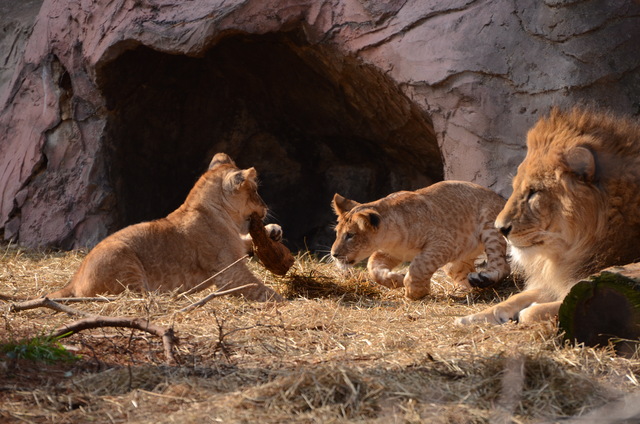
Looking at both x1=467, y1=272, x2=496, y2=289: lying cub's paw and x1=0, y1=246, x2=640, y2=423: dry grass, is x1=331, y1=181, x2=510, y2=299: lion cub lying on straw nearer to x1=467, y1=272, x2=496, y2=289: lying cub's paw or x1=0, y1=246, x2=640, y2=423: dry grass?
x1=467, y1=272, x2=496, y2=289: lying cub's paw

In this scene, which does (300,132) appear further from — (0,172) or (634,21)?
(634,21)

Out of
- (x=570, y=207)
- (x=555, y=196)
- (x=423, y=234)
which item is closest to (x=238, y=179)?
(x=423, y=234)

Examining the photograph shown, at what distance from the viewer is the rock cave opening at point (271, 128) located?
30.4 ft

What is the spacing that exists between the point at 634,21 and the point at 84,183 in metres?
5.89

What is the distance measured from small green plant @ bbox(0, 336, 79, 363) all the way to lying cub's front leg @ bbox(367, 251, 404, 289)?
3.61 meters

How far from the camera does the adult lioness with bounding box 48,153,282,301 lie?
6383 mm

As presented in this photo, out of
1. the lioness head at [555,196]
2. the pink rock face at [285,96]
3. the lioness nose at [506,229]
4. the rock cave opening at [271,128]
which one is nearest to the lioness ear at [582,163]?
the lioness head at [555,196]

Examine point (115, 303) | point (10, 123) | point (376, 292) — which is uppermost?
point (10, 123)

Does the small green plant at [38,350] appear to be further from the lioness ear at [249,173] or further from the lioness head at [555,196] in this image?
the lioness ear at [249,173]

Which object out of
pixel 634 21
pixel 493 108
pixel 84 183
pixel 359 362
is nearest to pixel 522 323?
pixel 359 362

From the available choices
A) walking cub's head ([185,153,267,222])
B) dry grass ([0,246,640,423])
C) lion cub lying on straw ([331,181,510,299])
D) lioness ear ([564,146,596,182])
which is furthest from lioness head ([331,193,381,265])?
lioness ear ([564,146,596,182])

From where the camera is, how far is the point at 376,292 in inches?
288

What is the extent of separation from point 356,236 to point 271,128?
4283mm

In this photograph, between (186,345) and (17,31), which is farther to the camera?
(17,31)
